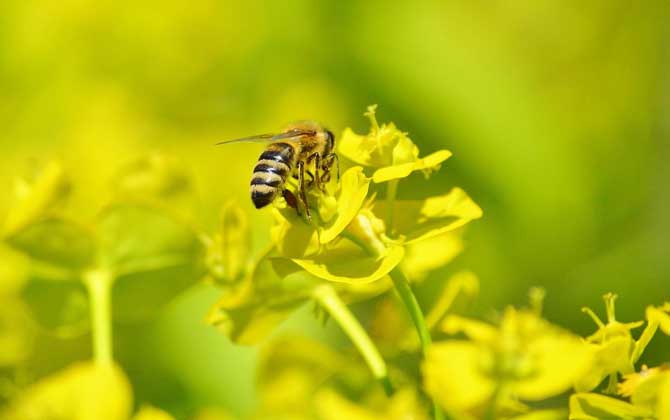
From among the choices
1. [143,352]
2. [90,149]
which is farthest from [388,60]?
[143,352]

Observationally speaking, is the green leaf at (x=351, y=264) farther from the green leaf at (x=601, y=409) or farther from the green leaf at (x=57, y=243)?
Result: the green leaf at (x=57, y=243)

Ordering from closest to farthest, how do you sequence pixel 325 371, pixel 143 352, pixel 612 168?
pixel 325 371, pixel 143 352, pixel 612 168

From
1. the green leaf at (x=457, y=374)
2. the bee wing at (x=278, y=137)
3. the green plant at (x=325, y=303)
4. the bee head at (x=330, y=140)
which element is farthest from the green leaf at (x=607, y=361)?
Answer: the bee head at (x=330, y=140)

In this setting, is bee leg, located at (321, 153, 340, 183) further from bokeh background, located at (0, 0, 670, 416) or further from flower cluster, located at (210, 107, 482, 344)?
bokeh background, located at (0, 0, 670, 416)

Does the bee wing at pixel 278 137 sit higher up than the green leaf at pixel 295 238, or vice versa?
the bee wing at pixel 278 137

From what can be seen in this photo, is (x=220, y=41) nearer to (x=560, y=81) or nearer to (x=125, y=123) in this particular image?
(x=125, y=123)

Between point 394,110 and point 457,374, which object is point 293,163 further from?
point 394,110
